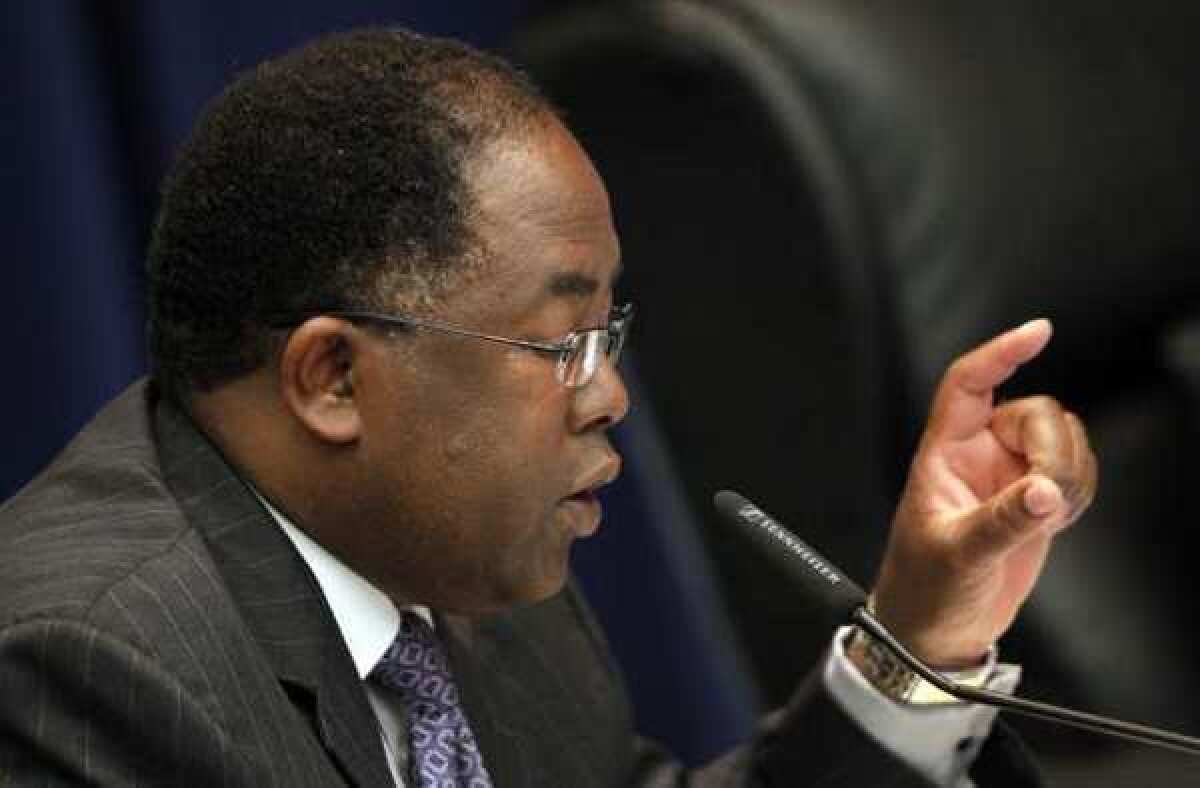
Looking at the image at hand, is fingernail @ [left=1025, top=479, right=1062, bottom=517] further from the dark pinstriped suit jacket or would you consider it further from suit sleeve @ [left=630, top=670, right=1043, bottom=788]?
the dark pinstriped suit jacket

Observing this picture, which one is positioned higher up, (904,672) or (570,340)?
(570,340)

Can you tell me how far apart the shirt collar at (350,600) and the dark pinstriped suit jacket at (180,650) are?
21mm

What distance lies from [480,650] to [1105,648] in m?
0.53

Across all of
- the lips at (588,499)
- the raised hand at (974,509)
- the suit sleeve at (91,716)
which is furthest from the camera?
the raised hand at (974,509)

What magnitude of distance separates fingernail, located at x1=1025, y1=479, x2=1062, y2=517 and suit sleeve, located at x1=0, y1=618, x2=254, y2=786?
47 centimetres

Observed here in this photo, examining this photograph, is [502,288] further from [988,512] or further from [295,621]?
[988,512]

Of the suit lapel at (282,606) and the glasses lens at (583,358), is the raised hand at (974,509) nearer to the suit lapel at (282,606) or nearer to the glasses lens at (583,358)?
the glasses lens at (583,358)

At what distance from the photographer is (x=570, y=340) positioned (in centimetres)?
109

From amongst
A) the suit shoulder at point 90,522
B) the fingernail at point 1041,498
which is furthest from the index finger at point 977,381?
the suit shoulder at point 90,522

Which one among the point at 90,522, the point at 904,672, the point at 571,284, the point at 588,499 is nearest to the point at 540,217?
the point at 571,284

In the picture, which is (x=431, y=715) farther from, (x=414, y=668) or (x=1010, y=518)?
(x=1010, y=518)

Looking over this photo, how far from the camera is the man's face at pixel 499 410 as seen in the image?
1.06 metres

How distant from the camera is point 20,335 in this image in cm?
162

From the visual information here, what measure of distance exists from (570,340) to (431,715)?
0.20 meters
